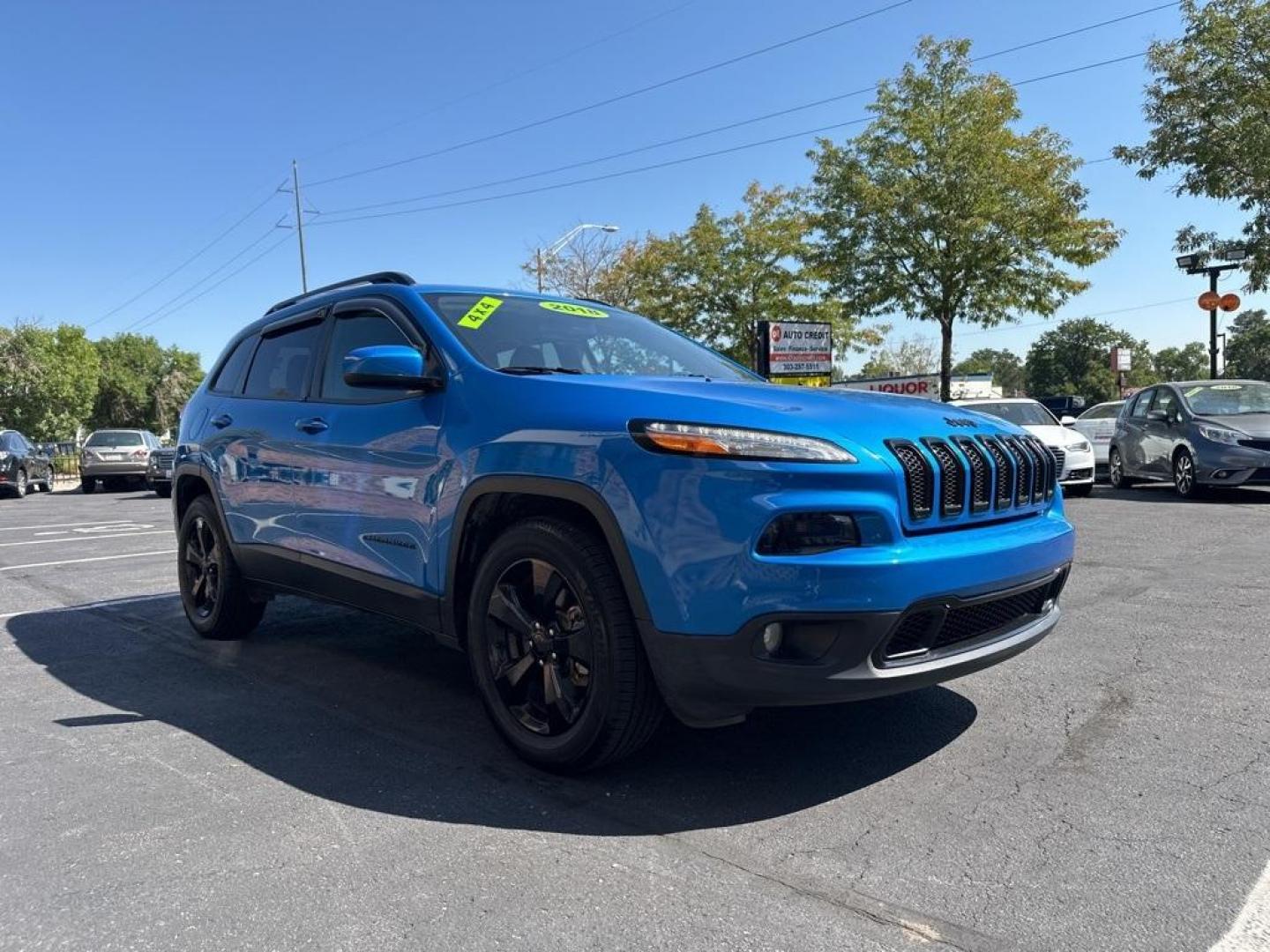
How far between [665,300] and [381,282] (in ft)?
79.5

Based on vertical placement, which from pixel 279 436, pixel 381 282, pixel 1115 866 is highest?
pixel 381 282

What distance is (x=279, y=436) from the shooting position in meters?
4.48

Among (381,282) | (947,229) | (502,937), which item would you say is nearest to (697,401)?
(502,937)

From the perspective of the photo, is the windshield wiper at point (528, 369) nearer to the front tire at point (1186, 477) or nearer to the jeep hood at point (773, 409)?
the jeep hood at point (773, 409)

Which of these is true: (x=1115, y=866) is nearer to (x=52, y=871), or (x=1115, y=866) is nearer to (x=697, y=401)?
(x=697, y=401)

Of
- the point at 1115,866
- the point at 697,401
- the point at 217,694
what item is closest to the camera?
the point at 1115,866

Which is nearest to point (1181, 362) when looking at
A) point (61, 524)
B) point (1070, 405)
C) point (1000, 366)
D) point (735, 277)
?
point (1000, 366)

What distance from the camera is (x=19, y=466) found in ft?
74.7

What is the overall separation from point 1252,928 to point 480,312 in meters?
3.29

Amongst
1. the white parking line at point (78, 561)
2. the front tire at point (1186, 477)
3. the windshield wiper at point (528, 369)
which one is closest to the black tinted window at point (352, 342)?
the windshield wiper at point (528, 369)

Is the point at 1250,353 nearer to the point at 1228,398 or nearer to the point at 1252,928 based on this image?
the point at 1228,398

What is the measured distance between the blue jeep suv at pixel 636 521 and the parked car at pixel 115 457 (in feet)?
73.9

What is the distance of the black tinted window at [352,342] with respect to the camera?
13.1 ft

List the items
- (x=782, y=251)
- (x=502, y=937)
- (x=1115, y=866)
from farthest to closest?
(x=782, y=251) → (x=1115, y=866) → (x=502, y=937)
